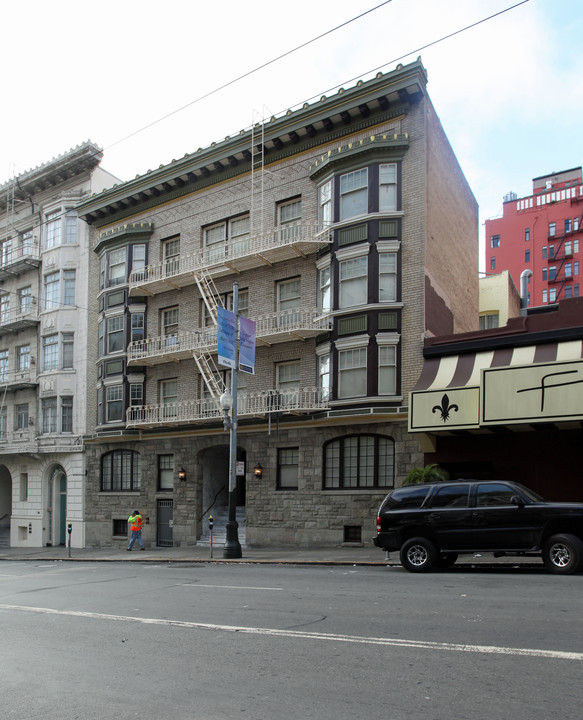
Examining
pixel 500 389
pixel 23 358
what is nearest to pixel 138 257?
pixel 23 358

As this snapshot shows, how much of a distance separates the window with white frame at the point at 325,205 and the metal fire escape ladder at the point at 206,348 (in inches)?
208

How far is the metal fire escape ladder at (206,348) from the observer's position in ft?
90.3

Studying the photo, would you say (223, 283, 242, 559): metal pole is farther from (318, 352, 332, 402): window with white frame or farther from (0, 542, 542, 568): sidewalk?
(318, 352, 332, 402): window with white frame

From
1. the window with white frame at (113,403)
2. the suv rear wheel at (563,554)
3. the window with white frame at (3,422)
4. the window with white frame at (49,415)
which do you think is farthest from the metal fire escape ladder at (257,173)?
the window with white frame at (3,422)

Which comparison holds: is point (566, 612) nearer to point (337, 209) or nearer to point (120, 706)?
point (120, 706)

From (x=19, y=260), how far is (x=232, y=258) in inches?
620

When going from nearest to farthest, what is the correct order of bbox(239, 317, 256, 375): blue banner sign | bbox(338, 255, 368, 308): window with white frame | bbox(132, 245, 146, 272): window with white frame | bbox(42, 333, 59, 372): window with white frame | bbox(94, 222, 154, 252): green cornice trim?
bbox(239, 317, 256, 375): blue banner sign < bbox(338, 255, 368, 308): window with white frame < bbox(94, 222, 154, 252): green cornice trim < bbox(132, 245, 146, 272): window with white frame < bbox(42, 333, 59, 372): window with white frame

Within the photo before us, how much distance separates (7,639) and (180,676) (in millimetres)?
3494

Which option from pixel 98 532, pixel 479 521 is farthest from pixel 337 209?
pixel 98 532

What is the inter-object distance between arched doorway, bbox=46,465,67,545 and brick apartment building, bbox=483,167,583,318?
2356 inches

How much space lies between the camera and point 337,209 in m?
25.2

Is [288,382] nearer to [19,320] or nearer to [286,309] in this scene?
[286,309]

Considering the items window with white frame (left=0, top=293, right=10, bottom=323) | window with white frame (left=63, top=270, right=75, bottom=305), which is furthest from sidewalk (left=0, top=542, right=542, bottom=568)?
window with white frame (left=0, top=293, right=10, bottom=323)

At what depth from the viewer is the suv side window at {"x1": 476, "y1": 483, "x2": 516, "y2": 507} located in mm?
13727
